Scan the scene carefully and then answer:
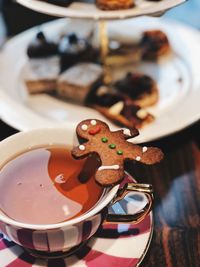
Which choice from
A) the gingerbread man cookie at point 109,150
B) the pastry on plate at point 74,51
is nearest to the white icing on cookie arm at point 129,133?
the gingerbread man cookie at point 109,150

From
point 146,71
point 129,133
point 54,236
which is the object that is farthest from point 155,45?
point 54,236

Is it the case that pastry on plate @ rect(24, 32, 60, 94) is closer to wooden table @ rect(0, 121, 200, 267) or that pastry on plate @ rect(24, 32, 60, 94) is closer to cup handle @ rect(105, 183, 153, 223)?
wooden table @ rect(0, 121, 200, 267)

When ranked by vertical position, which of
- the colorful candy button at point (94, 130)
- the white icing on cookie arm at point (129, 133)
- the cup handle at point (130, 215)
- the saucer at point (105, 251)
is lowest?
the saucer at point (105, 251)

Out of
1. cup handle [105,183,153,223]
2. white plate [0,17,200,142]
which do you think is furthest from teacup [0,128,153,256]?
white plate [0,17,200,142]

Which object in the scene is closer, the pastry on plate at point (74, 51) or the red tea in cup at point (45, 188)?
the red tea in cup at point (45, 188)

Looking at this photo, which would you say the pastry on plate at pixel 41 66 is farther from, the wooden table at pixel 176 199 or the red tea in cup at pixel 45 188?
the red tea in cup at pixel 45 188

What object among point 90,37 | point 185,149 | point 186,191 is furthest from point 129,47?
point 186,191

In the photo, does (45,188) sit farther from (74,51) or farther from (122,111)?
(74,51)
